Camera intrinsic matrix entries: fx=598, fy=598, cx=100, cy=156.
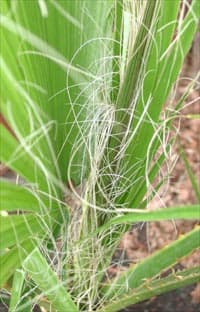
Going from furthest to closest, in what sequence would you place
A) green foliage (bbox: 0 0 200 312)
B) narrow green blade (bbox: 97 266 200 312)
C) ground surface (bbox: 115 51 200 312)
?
ground surface (bbox: 115 51 200 312)
narrow green blade (bbox: 97 266 200 312)
green foliage (bbox: 0 0 200 312)

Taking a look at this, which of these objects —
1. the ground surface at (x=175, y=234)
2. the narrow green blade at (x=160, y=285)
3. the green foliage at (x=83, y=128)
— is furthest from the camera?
the ground surface at (x=175, y=234)

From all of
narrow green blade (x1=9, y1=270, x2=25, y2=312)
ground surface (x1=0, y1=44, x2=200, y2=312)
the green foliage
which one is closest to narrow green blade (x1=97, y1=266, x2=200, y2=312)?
the green foliage

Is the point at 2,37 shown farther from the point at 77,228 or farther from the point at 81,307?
the point at 81,307

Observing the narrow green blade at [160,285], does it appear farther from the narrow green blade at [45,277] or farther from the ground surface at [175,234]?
the ground surface at [175,234]

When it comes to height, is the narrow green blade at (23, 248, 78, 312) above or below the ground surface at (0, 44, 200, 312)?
above

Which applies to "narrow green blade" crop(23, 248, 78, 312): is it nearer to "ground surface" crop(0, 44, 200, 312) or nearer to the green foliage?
the green foliage

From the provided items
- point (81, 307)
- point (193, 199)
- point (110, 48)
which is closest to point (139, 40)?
point (110, 48)

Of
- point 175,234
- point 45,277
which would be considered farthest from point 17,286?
point 175,234

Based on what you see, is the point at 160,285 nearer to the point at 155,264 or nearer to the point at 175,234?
the point at 155,264

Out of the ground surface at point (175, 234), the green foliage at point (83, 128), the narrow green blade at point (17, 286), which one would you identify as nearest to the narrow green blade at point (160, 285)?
the green foliage at point (83, 128)
